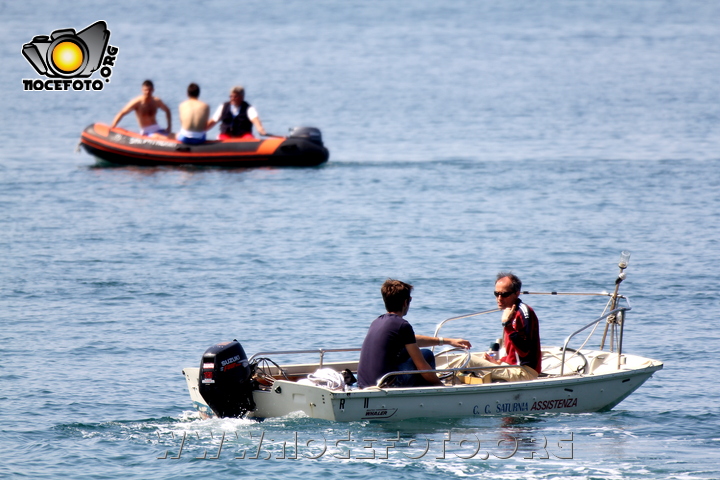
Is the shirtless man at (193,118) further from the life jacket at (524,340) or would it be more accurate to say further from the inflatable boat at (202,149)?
the life jacket at (524,340)

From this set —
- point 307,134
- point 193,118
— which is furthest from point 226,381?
point 307,134

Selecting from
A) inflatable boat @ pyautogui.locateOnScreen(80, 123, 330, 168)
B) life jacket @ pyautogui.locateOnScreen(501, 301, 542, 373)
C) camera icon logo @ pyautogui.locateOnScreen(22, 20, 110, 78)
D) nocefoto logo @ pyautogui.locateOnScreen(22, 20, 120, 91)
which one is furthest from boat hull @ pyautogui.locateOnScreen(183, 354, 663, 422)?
camera icon logo @ pyautogui.locateOnScreen(22, 20, 110, 78)

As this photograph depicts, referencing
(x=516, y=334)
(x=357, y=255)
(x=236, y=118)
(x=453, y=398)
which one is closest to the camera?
(x=453, y=398)

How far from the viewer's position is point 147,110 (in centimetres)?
2266

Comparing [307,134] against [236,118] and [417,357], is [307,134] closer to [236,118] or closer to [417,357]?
[236,118]

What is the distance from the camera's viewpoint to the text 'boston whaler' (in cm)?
857

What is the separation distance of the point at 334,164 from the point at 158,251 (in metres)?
8.21

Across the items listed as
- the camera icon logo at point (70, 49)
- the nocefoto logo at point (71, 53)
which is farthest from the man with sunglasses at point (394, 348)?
the camera icon logo at point (70, 49)

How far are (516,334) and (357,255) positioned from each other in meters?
8.33

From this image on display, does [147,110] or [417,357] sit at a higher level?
[147,110]

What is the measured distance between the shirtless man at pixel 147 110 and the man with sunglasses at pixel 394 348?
14313 millimetres

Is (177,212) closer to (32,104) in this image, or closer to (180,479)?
(180,479)

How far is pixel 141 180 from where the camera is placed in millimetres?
23000

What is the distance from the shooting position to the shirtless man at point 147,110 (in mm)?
22125
